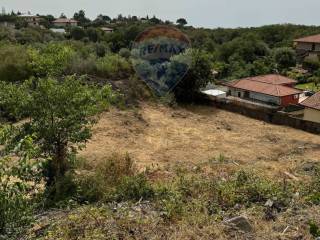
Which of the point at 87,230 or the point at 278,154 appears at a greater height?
the point at 87,230

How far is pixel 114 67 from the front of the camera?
755 inches

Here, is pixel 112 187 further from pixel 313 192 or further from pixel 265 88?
pixel 265 88

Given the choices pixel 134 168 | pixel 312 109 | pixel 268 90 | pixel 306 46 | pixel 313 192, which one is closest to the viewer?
pixel 313 192

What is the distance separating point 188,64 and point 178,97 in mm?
1647

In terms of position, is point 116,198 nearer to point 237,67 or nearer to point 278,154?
point 278,154

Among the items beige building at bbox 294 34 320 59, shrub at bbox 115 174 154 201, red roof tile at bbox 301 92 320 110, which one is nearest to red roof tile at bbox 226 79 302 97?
red roof tile at bbox 301 92 320 110

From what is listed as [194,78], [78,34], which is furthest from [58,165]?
[78,34]

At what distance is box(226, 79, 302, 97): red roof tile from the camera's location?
2178 centimetres

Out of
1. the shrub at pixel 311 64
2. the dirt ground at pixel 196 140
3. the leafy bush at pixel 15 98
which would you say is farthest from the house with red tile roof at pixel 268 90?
the leafy bush at pixel 15 98

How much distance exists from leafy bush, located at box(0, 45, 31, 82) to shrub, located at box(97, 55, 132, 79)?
3.40 metres

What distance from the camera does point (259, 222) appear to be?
238 inches

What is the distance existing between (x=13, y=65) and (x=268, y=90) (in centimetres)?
1341

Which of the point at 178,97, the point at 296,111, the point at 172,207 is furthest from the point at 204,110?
the point at 172,207

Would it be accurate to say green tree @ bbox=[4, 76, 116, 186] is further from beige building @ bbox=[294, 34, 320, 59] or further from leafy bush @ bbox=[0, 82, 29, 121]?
beige building @ bbox=[294, 34, 320, 59]
